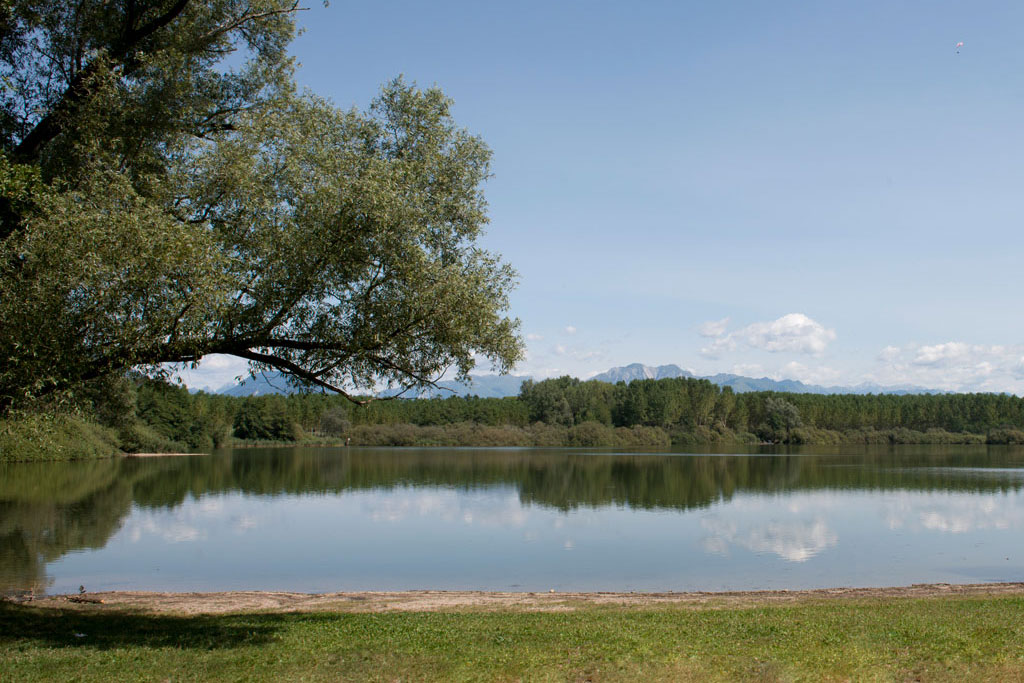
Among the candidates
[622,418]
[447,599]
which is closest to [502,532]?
[447,599]

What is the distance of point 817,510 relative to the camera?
126 feet

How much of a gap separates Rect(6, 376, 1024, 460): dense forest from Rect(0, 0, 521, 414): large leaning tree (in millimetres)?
102275

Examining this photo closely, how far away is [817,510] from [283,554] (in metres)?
26.5

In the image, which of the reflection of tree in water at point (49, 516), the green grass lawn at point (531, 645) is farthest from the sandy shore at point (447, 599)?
the reflection of tree in water at point (49, 516)

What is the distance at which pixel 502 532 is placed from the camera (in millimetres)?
31188

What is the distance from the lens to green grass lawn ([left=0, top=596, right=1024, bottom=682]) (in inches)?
407

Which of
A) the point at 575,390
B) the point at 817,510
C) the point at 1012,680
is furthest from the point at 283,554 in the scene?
the point at 575,390

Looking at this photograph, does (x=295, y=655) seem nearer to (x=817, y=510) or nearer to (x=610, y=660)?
(x=610, y=660)

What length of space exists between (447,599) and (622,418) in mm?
130751

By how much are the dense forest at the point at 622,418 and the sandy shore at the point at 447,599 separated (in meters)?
97.7

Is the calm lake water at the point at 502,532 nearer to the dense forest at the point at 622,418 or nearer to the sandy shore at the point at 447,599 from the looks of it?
the sandy shore at the point at 447,599

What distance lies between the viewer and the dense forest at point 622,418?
419ft

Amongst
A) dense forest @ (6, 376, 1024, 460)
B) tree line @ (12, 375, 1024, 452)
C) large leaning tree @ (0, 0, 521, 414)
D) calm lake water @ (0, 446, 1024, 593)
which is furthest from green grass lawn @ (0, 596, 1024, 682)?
tree line @ (12, 375, 1024, 452)

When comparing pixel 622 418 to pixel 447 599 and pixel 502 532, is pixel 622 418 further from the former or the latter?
pixel 447 599
